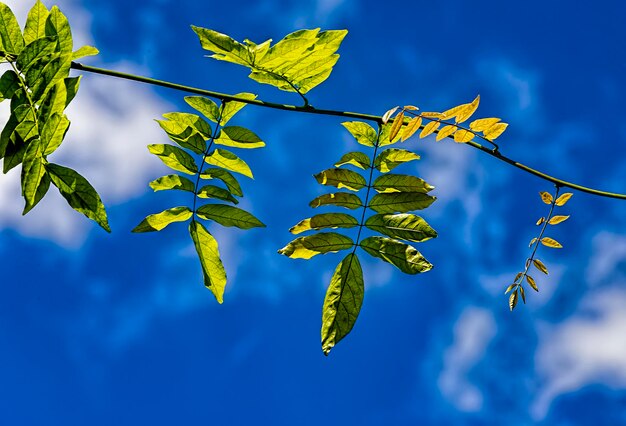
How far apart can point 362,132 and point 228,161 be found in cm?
46

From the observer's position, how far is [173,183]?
1969 millimetres

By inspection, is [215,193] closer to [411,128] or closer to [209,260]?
[209,260]

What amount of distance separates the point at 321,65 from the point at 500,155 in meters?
0.57

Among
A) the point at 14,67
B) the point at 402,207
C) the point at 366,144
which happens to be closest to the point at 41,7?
the point at 14,67

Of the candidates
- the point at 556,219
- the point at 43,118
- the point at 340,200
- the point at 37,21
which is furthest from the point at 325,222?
the point at 556,219

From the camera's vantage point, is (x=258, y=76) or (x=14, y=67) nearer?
(x=14, y=67)

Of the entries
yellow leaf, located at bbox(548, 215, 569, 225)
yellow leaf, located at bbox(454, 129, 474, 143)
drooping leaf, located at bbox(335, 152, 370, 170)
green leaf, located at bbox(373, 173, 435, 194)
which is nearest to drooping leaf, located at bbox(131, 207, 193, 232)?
drooping leaf, located at bbox(335, 152, 370, 170)

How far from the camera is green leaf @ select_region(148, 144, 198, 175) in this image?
1905mm

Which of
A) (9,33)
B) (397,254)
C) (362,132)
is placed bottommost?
(9,33)

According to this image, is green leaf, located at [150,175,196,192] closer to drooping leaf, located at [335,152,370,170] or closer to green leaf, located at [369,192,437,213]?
drooping leaf, located at [335,152,370,170]

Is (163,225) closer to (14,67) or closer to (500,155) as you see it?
(14,67)

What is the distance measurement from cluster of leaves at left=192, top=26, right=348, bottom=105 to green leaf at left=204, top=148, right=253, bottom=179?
0.32 metres

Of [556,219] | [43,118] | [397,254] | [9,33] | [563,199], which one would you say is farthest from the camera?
[556,219]

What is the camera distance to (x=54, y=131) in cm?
140
